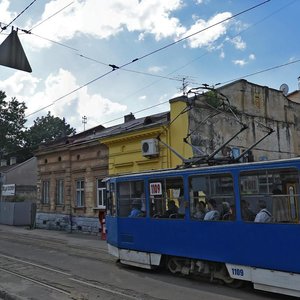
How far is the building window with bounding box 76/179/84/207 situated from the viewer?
80.8 feet

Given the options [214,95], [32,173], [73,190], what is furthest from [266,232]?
[32,173]

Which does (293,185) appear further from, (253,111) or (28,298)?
(253,111)

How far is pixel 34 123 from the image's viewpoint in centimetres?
6656

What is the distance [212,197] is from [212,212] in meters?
0.33

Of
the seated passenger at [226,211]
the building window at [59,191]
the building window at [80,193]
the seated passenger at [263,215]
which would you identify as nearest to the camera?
the seated passenger at [263,215]

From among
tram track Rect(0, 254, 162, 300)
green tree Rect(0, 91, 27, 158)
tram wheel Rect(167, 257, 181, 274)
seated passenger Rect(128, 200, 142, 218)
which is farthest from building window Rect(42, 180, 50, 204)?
green tree Rect(0, 91, 27, 158)

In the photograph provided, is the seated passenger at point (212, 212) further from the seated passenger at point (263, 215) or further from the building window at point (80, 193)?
the building window at point (80, 193)

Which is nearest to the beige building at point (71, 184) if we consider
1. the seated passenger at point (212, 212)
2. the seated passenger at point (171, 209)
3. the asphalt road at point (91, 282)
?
the asphalt road at point (91, 282)

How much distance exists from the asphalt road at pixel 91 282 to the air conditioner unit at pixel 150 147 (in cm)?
575

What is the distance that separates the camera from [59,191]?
26.9 meters

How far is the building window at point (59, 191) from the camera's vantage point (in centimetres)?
2656

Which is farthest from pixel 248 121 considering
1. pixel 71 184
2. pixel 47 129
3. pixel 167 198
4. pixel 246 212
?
pixel 47 129

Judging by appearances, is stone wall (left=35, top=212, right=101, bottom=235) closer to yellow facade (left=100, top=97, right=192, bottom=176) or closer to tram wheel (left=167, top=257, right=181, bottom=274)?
yellow facade (left=100, top=97, right=192, bottom=176)

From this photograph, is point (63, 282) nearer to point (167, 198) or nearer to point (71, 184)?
point (167, 198)
